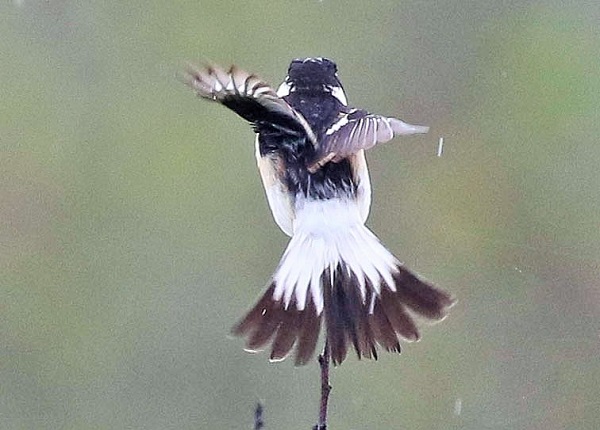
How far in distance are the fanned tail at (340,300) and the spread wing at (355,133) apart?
0.16m

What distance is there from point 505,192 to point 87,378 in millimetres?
1264

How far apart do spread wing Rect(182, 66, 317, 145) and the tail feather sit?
0.29 m

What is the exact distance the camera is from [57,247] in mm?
3945

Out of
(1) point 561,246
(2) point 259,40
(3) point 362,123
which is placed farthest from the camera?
(2) point 259,40

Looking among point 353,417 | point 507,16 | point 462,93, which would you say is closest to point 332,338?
point 353,417

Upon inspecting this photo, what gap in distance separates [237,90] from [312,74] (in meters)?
0.33

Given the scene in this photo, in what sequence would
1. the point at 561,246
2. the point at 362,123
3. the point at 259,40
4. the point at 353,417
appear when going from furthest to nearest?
1. the point at 259,40
2. the point at 561,246
3. the point at 353,417
4. the point at 362,123

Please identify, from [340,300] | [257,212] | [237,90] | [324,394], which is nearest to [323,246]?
[340,300]

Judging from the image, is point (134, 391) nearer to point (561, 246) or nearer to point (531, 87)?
point (561, 246)

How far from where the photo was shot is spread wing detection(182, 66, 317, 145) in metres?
1.70

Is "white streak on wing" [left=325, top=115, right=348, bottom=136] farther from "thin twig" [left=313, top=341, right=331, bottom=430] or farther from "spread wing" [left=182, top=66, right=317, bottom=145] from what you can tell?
"thin twig" [left=313, top=341, right=331, bottom=430]

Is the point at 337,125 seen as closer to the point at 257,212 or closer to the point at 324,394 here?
the point at 324,394

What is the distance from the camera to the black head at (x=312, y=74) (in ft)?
6.60

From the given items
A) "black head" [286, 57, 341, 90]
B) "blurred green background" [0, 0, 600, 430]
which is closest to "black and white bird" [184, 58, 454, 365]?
"black head" [286, 57, 341, 90]
